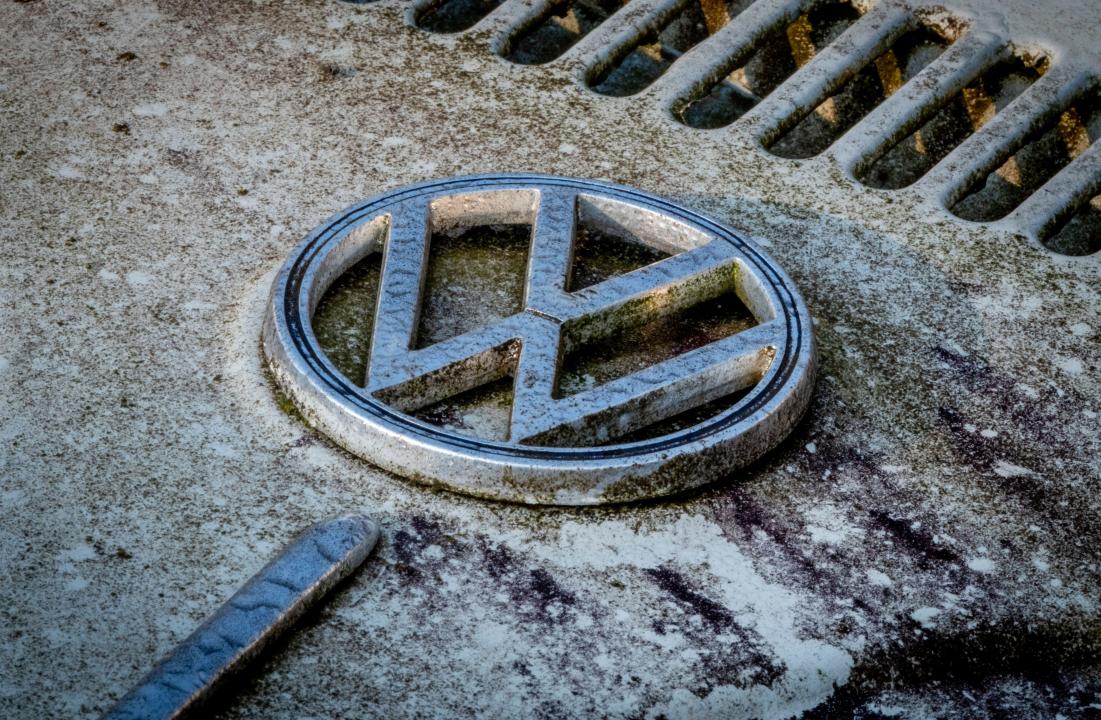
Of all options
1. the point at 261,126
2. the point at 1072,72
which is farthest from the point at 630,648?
the point at 1072,72

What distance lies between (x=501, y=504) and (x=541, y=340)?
0.37 meters

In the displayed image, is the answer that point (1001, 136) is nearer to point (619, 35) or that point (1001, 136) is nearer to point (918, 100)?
point (918, 100)

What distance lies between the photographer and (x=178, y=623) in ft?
6.63

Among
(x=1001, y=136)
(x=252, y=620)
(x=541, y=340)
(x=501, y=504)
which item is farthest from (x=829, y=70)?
(x=252, y=620)

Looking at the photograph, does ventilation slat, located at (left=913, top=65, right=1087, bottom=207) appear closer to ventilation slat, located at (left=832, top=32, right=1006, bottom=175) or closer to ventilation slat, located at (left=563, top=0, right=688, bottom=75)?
ventilation slat, located at (left=832, top=32, right=1006, bottom=175)

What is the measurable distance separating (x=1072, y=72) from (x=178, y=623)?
2648 mm

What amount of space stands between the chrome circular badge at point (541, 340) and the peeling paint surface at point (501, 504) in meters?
0.07

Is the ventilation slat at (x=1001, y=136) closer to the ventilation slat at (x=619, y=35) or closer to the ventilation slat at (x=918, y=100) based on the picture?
the ventilation slat at (x=918, y=100)

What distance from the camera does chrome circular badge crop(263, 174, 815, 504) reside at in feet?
7.52

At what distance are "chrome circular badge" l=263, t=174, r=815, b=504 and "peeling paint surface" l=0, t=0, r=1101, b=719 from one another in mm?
74

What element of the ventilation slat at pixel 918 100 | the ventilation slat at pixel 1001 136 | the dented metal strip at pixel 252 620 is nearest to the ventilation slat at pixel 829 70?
the ventilation slat at pixel 918 100

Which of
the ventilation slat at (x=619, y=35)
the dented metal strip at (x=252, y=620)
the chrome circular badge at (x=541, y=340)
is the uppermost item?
the ventilation slat at (x=619, y=35)

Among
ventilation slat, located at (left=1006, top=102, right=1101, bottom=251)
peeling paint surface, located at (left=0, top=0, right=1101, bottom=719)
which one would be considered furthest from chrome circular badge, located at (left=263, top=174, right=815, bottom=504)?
ventilation slat, located at (left=1006, top=102, right=1101, bottom=251)

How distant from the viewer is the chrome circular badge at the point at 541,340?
2.29 metres
